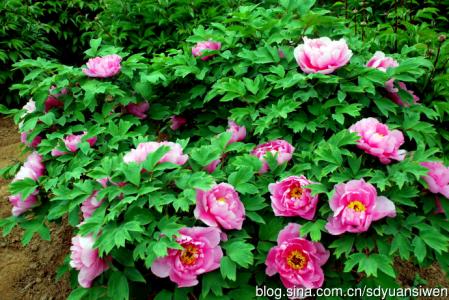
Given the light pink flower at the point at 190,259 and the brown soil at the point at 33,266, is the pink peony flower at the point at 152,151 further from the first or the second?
the brown soil at the point at 33,266

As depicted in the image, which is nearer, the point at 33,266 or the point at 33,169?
the point at 33,169

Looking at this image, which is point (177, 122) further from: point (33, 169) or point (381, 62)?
point (381, 62)

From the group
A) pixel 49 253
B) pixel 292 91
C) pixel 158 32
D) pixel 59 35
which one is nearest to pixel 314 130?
pixel 292 91

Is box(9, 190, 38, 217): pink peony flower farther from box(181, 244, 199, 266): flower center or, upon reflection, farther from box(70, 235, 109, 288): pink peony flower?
box(181, 244, 199, 266): flower center

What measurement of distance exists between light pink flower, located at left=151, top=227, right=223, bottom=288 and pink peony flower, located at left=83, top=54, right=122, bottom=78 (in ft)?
2.91

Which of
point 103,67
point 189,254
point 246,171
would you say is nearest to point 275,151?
point 246,171

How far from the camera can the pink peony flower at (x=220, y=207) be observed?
4.33ft

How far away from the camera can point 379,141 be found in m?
1.43

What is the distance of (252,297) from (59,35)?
4162mm

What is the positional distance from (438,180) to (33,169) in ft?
4.64

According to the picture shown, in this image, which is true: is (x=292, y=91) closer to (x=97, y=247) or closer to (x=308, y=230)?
(x=308, y=230)

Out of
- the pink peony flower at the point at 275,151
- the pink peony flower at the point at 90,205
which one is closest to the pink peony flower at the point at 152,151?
the pink peony flower at the point at 90,205

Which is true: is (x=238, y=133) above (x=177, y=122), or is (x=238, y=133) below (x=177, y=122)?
above

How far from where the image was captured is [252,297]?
52.1 inches
